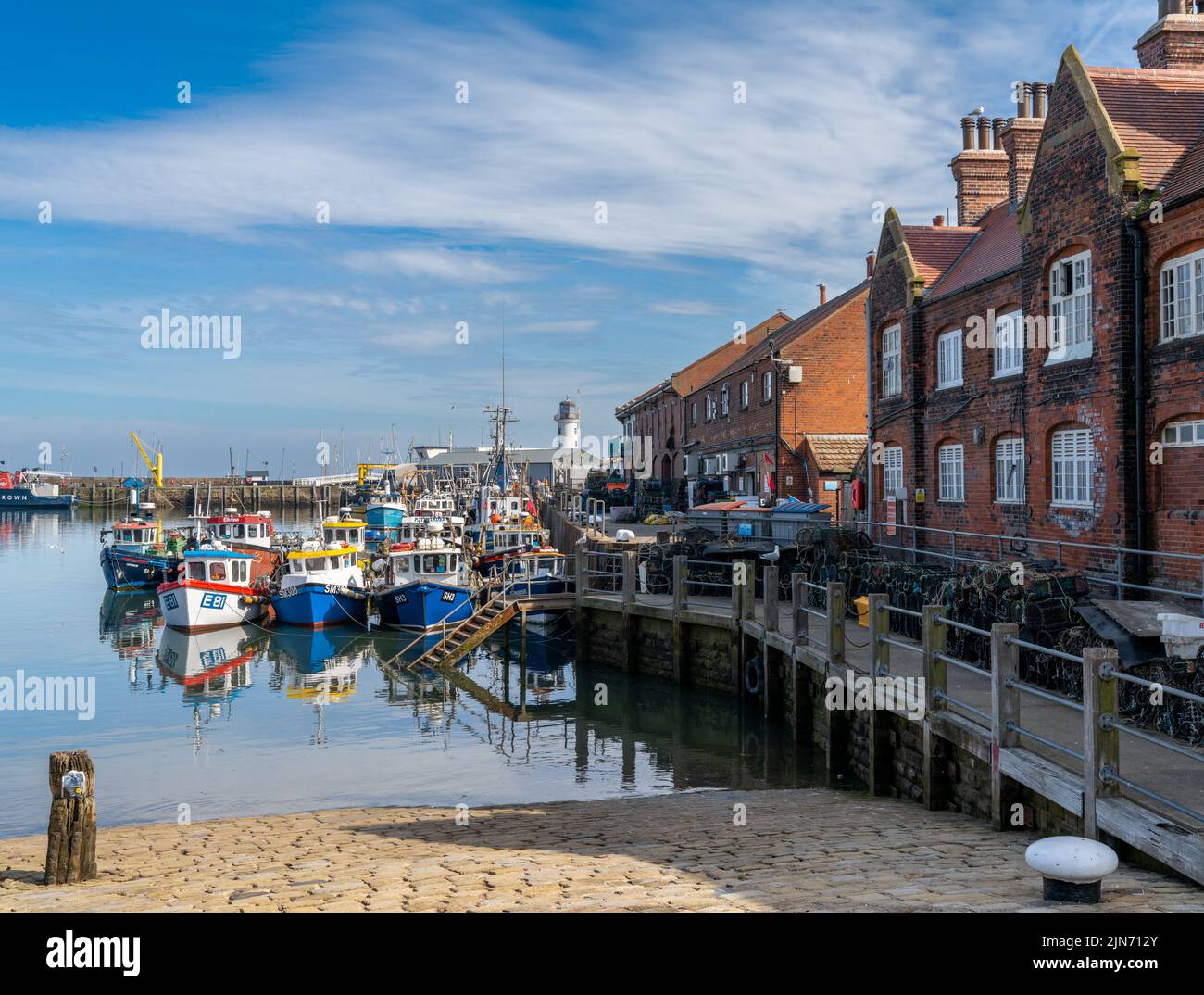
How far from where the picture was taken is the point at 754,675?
65.0 ft

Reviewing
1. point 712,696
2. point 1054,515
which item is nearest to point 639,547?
point 712,696

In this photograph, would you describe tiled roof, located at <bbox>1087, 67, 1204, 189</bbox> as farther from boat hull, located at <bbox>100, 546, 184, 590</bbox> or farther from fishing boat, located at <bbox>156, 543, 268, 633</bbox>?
boat hull, located at <bbox>100, 546, 184, 590</bbox>

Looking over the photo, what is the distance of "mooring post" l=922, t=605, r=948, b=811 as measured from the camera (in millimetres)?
11344

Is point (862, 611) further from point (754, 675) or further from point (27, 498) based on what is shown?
point (27, 498)

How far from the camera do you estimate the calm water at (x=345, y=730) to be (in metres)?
15.3

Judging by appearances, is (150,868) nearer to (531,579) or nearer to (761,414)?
(531,579)

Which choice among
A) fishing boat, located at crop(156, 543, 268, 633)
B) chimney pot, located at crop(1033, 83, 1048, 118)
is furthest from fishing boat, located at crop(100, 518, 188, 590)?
chimney pot, located at crop(1033, 83, 1048, 118)

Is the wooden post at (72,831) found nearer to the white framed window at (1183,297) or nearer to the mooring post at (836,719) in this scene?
Result: the mooring post at (836,719)

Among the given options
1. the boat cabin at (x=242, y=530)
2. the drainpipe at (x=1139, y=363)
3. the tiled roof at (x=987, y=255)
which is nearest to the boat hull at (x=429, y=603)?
the boat cabin at (x=242, y=530)

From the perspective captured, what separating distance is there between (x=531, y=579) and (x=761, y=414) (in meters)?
14.4

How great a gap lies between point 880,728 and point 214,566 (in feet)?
88.4

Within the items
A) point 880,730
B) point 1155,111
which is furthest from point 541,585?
point 1155,111

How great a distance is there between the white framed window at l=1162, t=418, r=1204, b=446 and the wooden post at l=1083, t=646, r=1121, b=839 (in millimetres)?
9272

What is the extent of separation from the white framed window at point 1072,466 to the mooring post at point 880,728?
22.5ft
